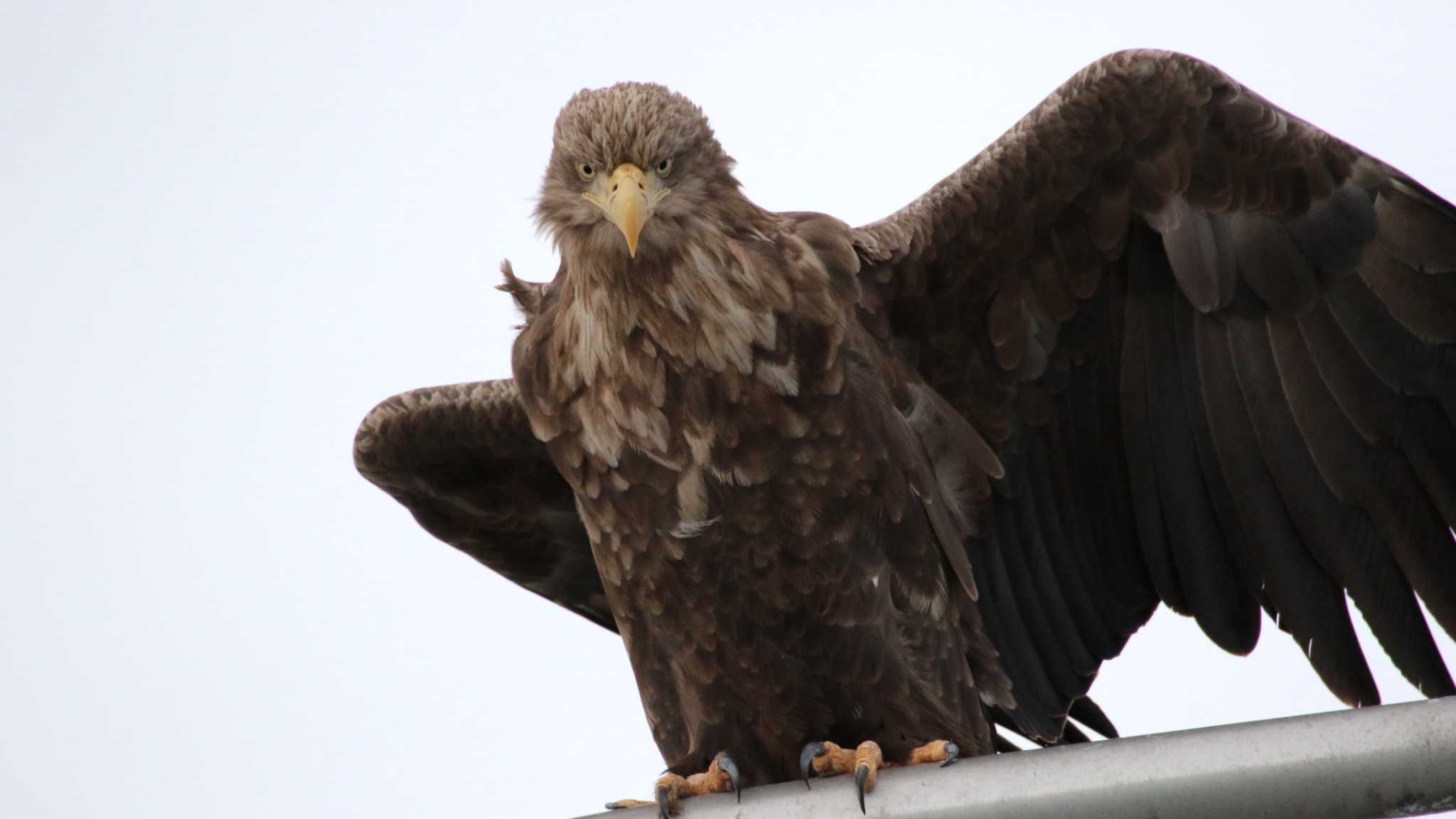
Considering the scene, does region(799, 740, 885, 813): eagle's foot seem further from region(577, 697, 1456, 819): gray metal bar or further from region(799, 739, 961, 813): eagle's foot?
region(577, 697, 1456, 819): gray metal bar

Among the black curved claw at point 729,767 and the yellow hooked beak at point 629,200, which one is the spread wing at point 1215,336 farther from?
the black curved claw at point 729,767

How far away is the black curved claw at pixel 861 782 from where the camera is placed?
3285 millimetres

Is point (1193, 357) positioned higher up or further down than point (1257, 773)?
higher up

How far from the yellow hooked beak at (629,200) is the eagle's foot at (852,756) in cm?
129

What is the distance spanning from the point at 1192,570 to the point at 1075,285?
836 millimetres

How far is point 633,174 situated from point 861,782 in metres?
1.52

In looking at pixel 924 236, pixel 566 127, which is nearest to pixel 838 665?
pixel 924 236

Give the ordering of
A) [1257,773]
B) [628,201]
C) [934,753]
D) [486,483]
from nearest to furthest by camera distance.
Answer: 1. [1257,773]
2. [628,201]
3. [934,753]
4. [486,483]

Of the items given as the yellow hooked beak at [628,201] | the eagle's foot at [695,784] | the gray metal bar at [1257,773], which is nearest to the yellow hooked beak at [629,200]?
the yellow hooked beak at [628,201]

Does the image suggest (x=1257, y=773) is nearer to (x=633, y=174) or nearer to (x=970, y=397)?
(x=633, y=174)

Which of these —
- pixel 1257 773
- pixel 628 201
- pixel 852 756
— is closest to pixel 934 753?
pixel 852 756

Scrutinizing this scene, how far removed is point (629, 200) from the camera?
430 centimetres

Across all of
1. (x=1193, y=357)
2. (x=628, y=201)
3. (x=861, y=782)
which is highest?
(x=628, y=201)

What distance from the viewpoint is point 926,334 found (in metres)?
5.04
